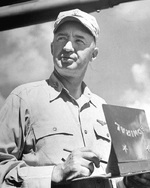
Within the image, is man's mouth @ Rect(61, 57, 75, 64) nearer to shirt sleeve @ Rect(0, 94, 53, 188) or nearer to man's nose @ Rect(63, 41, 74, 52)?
man's nose @ Rect(63, 41, 74, 52)

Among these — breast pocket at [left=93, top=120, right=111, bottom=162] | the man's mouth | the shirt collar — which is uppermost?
the man's mouth

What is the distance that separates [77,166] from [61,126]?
0.23 meters

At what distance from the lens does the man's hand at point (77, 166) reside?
2.34 feet

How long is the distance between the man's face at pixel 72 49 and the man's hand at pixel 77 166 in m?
0.37

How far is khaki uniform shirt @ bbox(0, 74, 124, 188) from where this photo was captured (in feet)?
2.60

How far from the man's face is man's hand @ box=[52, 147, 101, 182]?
37 cm

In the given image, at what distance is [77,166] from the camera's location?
28.0 inches

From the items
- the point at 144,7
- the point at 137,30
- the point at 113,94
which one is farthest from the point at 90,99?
the point at 144,7

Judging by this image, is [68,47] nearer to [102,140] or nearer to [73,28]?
[73,28]

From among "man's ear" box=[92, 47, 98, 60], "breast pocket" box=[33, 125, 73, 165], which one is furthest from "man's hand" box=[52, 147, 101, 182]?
"man's ear" box=[92, 47, 98, 60]

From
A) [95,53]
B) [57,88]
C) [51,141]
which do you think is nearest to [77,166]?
[51,141]

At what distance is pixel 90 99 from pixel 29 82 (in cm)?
24

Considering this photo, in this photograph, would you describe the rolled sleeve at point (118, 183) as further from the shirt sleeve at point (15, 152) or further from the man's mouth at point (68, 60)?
the man's mouth at point (68, 60)

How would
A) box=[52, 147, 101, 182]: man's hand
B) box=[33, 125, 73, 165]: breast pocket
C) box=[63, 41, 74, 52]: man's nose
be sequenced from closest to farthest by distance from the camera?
box=[52, 147, 101, 182]: man's hand → box=[33, 125, 73, 165]: breast pocket → box=[63, 41, 74, 52]: man's nose
